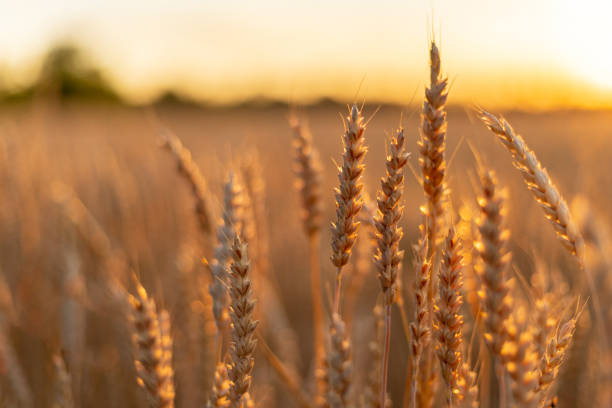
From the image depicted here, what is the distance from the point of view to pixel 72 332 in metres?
2.01

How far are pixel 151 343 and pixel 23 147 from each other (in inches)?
93.7

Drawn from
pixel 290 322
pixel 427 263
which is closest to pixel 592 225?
pixel 427 263

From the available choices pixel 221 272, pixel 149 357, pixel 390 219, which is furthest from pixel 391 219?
pixel 149 357

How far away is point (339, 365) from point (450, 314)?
0.26m

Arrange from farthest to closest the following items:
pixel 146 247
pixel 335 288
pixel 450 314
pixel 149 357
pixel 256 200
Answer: pixel 146 247
pixel 256 200
pixel 335 288
pixel 149 357
pixel 450 314

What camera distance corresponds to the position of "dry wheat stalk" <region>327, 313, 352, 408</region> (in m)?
0.96

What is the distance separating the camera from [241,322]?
860 millimetres

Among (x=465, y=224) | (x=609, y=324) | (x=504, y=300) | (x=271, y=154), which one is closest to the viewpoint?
(x=504, y=300)

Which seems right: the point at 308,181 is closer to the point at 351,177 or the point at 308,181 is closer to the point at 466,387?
the point at 351,177

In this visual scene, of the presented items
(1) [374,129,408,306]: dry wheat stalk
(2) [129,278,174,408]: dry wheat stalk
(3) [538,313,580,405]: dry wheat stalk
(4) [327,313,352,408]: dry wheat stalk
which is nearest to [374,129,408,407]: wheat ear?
(1) [374,129,408,306]: dry wheat stalk

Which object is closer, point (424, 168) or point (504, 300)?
point (504, 300)

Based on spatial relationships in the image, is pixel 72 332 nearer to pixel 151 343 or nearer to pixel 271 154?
pixel 151 343

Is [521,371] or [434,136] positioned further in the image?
[434,136]

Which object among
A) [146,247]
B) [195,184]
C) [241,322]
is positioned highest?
[146,247]
